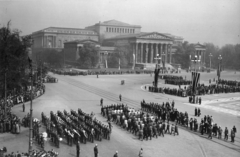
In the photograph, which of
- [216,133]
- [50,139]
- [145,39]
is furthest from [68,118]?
[145,39]

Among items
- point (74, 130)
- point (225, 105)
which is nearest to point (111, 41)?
point (225, 105)

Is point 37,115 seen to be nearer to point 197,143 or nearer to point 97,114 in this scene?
point 97,114

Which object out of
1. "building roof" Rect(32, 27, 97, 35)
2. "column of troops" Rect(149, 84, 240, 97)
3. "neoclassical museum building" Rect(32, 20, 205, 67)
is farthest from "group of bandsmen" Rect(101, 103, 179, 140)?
"building roof" Rect(32, 27, 97, 35)

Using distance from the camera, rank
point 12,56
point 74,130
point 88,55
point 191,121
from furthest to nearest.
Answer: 1. point 88,55
2. point 12,56
3. point 191,121
4. point 74,130

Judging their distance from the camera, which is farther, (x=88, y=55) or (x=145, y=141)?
(x=88, y=55)

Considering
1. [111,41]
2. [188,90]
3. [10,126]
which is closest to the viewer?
[10,126]

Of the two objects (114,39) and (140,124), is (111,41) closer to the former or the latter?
(114,39)

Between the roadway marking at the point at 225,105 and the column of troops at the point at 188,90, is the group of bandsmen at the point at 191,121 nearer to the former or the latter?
the roadway marking at the point at 225,105
